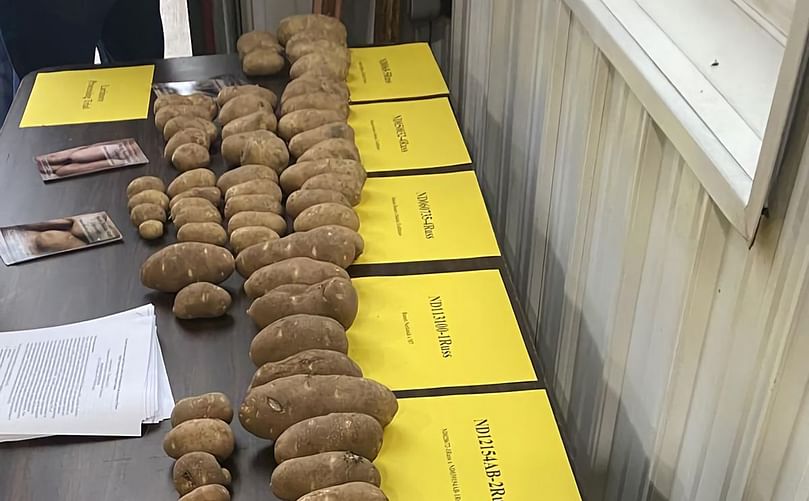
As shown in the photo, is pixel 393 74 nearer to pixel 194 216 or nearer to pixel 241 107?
pixel 241 107

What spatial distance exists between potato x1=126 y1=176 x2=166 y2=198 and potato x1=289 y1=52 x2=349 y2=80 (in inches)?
13.9

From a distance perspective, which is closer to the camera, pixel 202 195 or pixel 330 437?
pixel 330 437

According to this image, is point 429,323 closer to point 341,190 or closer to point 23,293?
point 341,190

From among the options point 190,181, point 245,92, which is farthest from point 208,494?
point 245,92

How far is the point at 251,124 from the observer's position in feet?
4.12

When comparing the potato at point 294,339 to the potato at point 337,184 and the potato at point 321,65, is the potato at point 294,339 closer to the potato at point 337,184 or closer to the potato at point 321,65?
the potato at point 337,184

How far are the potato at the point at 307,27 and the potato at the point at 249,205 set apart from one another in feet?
1.66

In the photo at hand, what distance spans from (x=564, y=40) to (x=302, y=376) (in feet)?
1.74

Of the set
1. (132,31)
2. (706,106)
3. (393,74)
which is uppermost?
(706,106)

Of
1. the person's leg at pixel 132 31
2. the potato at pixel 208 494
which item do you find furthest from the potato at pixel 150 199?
the person's leg at pixel 132 31

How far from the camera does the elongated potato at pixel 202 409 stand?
0.84 meters

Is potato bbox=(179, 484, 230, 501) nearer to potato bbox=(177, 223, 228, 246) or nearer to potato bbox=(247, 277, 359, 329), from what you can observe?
potato bbox=(247, 277, 359, 329)

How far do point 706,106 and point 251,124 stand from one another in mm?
689

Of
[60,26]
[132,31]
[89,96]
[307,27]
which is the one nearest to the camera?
[89,96]
